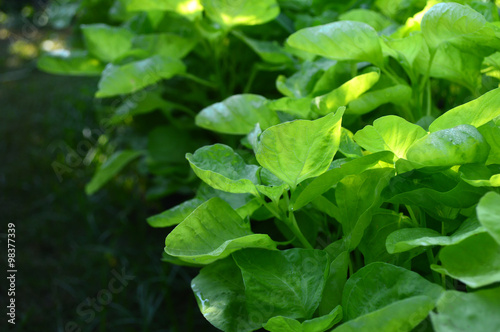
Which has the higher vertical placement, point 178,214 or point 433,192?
point 433,192

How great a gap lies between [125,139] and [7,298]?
60 cm

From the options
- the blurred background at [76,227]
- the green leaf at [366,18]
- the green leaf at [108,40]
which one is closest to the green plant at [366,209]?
the green leaf at [366,18]

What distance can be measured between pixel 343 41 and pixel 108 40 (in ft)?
2.07

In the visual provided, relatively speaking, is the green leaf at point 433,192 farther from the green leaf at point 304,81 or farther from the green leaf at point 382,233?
the green leaf at point 304,81

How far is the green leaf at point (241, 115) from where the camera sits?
0.72 m

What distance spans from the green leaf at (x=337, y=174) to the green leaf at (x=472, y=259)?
0.39 feet

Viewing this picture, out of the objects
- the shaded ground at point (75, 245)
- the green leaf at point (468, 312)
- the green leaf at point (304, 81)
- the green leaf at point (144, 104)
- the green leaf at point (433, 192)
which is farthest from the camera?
the shaded ground at point (75, 245)

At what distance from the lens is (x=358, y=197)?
1.79 ft

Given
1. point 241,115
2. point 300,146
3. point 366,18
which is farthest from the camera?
point 366,18

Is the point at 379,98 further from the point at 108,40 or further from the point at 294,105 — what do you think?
the point at 108,40

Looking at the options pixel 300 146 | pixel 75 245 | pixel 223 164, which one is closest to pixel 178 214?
pixel 223 164

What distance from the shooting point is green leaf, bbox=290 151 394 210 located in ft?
1.67

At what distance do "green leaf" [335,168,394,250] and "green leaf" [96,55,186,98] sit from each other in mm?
515

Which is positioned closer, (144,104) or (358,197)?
(358,197)
